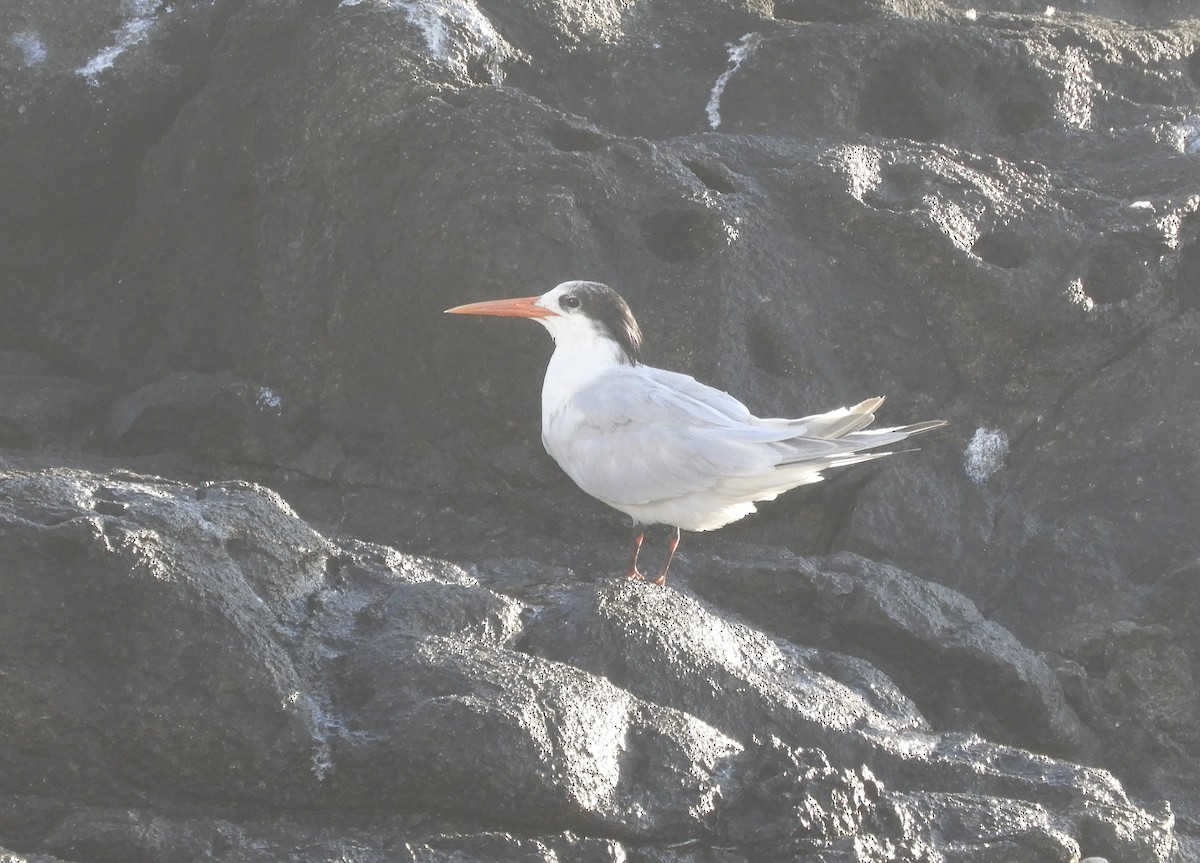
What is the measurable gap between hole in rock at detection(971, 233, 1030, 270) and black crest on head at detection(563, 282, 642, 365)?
1.93 metres

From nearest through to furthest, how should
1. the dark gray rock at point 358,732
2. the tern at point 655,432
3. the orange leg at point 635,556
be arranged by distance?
the dark gray rock at point 358,732 < the tern at point 655,432 < the orange leg at point 635,556

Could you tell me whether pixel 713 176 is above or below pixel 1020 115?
below

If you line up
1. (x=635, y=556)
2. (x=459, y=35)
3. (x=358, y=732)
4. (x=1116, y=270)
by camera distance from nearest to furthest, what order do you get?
(x=358, y=732), (x=635, y=556), (x=1116, y=270), (x=459, y=35)

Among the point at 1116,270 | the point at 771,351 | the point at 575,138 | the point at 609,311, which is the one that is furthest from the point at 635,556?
the point at 1116,270

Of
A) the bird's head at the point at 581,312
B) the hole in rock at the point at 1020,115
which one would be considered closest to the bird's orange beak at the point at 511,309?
Result: the bird's head at the point at 581,312

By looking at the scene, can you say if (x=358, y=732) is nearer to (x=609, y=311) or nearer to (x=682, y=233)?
(x=609, y=311)

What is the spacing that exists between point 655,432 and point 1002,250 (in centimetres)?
247

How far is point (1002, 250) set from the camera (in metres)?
6.93

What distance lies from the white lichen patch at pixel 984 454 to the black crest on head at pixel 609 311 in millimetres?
1819

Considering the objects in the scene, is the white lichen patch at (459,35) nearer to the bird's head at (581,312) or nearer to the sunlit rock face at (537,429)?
the sunlit rock face at (537,429)

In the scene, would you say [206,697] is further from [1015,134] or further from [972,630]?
[1015,134]

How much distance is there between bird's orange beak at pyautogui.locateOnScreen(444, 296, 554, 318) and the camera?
231 inches

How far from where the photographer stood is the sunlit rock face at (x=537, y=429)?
→ 3791 mm

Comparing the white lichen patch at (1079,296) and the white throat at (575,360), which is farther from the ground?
the white lichen patch at (1079,296)
